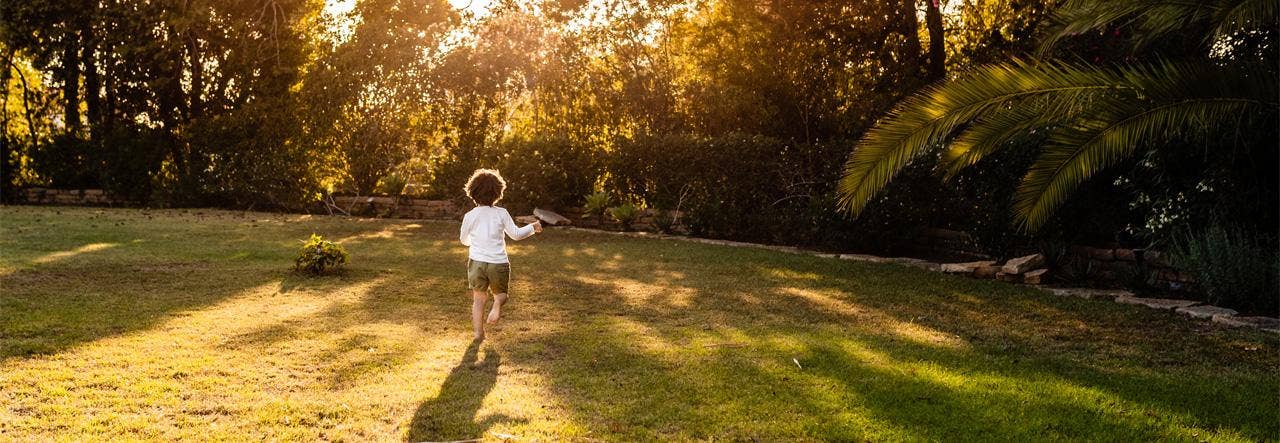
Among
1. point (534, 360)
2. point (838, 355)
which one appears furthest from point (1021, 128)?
point (534, 360)

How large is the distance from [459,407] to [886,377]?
92.7 inches

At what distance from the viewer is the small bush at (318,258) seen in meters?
9.09

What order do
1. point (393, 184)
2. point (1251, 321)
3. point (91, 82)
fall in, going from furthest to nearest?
1. point (91, 82)
2. point (393, 184)
3. point (1251, 321)

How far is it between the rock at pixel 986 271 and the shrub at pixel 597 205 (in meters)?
7.69

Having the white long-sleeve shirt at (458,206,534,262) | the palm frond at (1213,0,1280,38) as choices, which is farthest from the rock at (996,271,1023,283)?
the white long-sleeve shirt at (458,206,534,262)

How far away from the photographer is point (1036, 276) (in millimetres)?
9227

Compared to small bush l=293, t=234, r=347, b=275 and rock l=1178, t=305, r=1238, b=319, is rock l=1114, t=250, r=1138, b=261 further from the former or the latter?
small bush l=293, t=234, r=347, b=275

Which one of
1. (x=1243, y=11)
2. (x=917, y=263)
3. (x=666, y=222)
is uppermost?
(x=1243, y=11)

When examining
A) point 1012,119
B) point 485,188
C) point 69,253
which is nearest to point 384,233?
point 69,253

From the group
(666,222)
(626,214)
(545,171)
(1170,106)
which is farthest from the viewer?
(545,171)

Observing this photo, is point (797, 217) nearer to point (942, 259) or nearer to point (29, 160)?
point (942, 259)

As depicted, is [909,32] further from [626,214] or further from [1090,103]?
[1090,103]

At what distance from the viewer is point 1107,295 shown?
823 cm

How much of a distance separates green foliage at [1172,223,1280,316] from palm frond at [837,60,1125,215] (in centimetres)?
231
